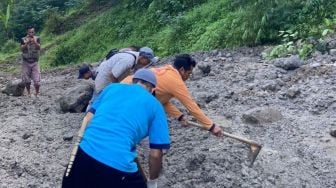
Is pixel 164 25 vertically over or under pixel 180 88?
under

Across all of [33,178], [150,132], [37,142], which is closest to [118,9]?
[37,142]

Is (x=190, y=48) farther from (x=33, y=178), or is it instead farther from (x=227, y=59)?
(x=33, y=178)

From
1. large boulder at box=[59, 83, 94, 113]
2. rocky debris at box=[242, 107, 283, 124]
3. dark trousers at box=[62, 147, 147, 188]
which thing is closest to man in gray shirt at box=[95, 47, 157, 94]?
rocky debris at box=[242, 107, 283, 124]

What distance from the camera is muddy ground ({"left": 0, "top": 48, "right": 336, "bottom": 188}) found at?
6.27 m

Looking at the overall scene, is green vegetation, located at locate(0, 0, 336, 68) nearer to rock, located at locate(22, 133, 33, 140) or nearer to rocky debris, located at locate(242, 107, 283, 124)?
rocky debris, located at locate(242, 107, 283, 124)

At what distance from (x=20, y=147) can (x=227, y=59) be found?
4647 mm

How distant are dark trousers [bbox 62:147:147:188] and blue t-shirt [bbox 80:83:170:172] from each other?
0.04 metres

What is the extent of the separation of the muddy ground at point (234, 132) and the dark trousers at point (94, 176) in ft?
6.18

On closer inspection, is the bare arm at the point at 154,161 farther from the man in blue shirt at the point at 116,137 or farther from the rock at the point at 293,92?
the rock at the point at 293,92

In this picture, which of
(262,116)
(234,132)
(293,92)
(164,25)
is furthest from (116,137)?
(164,25)

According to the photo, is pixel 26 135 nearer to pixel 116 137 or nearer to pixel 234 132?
pixel 234 132

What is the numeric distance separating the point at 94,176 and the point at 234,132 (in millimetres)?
3357

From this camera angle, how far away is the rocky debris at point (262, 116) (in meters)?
7.67

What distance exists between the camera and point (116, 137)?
4.29m
